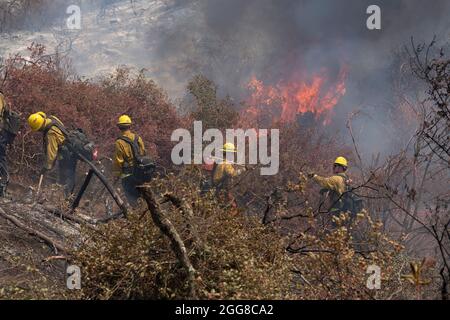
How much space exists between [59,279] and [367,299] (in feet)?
9.28

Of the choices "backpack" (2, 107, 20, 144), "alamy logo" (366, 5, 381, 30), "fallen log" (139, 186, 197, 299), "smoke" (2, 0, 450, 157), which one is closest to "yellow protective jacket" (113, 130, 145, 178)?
"backpack" (2, 107, 20, 144)

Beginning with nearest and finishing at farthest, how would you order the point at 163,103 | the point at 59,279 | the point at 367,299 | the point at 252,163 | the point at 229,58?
the point at 367,299
the point at 59,279
the point at 252,163
the point at 163,103
the point at 229,58

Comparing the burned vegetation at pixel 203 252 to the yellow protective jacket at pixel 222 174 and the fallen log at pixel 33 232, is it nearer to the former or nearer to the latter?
the fallen log at pixel 33 232

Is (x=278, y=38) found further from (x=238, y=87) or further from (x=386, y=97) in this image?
(x=386, y=97)

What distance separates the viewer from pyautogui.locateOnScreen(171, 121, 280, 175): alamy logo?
10.5 m

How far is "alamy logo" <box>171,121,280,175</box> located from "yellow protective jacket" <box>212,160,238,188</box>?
64.6 inches

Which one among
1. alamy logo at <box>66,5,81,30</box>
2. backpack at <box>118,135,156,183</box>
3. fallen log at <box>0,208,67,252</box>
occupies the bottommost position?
fallen log at <box>0,208,67,252</box>

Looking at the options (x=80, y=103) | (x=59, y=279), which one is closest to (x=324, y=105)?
(x=80, y=103)

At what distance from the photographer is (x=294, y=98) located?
1577cm

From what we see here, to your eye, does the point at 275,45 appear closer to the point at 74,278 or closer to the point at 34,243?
the point at 34,243

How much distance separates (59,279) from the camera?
5141 mm

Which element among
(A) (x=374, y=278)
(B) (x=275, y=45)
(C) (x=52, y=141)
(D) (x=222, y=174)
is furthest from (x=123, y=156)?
(B) (x=275, y=45)

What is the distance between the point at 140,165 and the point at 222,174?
125 centimetres

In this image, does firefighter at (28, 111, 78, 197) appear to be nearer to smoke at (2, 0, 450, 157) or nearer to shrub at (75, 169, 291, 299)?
shrub at (75, 169, 291, 299)
